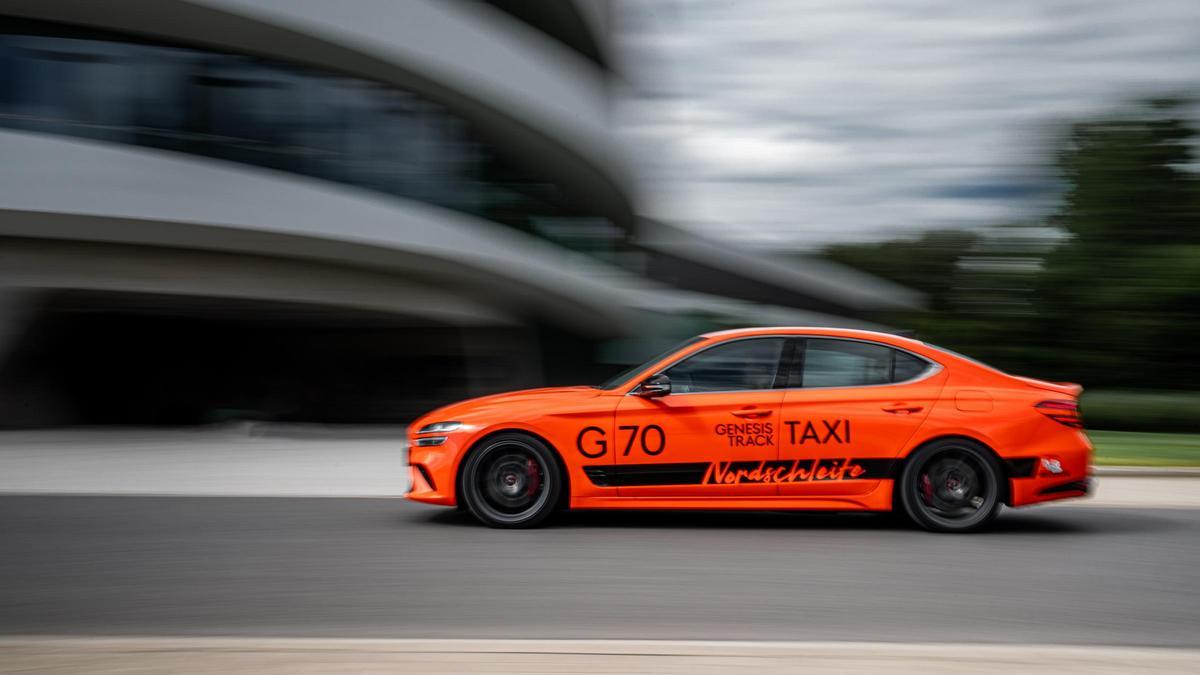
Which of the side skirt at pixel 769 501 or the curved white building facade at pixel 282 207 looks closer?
the side skirt at pixel 769 501

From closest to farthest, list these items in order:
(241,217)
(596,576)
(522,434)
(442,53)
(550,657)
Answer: (550,657), (596,576), (522,434), (241,217), (442,53)

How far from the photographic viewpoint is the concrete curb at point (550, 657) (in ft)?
13.9

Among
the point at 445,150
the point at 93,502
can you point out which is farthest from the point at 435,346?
the point at 93,502

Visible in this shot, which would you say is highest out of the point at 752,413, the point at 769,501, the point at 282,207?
the point at 282,207

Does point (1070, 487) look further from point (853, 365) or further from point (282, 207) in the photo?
point (282, 207)

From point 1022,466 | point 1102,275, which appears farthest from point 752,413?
point 1102,275

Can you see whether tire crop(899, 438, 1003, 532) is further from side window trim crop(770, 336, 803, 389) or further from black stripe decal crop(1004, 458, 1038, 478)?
side window trim crop(770, 336, 803, 389)

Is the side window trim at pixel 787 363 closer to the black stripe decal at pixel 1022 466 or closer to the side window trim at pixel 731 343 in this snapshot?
the side window trim at pixel 731 343

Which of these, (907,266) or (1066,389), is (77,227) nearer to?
(1066,389)

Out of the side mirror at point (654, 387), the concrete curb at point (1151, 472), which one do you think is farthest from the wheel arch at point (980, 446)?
the concrete curb at point (1151, 472)

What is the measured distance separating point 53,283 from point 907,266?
2477 cm

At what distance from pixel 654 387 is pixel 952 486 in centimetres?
213

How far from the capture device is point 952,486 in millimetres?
7680

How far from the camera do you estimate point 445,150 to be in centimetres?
1914
